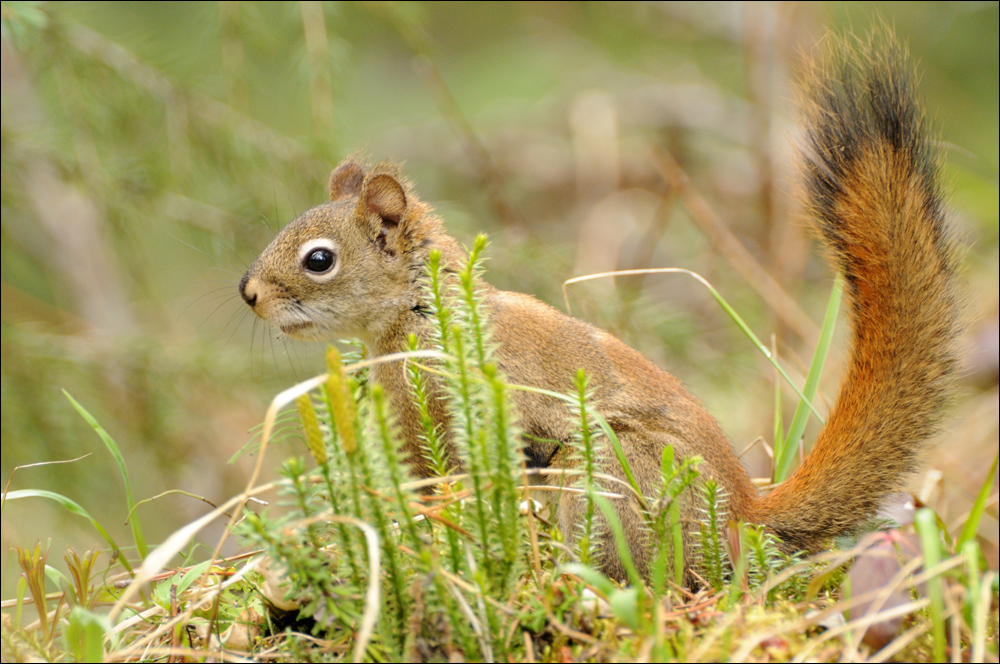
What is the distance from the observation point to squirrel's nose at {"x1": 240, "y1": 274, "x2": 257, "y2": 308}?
2521 mm

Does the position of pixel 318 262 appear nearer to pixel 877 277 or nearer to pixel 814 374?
pixel 814 374

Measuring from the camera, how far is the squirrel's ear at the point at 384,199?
2551mm

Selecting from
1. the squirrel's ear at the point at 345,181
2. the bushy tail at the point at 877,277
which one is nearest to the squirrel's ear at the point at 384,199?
the squirrel's ear at the point at 345,181

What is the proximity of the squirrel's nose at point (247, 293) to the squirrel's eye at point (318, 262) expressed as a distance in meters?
0.18

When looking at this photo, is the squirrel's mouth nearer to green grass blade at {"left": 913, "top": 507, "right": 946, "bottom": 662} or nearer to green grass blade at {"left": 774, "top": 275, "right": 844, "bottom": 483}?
green grass blade at {"left": 774, "top": 275, "right": 844, "bottom": 483}

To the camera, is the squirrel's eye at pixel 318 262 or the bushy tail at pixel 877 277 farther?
the squirrel's eye at pixel 318 262

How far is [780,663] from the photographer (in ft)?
3.97

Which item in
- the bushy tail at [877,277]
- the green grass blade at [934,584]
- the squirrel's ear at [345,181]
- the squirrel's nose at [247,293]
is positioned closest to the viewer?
the green grass blade at [934,584]

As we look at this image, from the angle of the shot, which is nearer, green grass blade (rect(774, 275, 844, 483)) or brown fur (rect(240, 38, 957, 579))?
brown fur (rect(240, 38, 957, 579))

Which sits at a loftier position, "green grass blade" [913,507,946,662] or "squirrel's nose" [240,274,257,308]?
"squirrel's nose" [240,274,257,308]

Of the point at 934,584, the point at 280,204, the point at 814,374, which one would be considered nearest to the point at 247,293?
the point at 280,204

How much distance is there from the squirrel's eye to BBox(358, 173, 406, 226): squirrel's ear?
187 millimetres

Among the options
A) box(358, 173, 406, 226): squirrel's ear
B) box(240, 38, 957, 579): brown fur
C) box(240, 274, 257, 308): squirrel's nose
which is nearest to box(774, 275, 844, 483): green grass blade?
Result: box(240, 38, 957, 579): brown fur

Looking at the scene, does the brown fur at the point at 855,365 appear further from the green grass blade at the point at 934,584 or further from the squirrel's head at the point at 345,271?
the green grass blade at the point at 934,584
